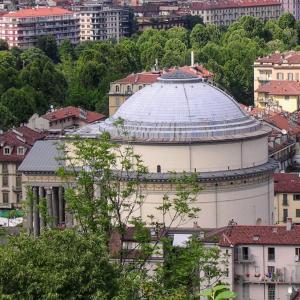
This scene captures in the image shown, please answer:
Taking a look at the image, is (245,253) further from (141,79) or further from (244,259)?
(141,79)

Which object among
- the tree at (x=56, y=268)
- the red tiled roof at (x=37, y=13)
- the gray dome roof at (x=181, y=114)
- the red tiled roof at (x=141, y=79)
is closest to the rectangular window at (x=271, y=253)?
the gray dome roof at (x=181, y=114)

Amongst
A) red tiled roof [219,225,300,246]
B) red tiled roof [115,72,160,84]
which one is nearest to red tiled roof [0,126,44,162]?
red tiled roof [115,72,160,84]

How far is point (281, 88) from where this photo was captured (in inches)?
4190

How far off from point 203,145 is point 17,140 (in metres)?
26.2

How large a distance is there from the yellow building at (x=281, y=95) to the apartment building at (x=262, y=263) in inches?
2227

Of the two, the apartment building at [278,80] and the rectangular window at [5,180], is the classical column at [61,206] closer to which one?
the rectangular window at [5,180]

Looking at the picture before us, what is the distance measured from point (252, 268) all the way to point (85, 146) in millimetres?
10669

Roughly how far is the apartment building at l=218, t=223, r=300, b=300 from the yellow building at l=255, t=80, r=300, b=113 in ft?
186

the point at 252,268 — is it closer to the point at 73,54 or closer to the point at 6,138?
the point at 6,138

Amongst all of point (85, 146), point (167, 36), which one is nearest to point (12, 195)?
point (85, 146)

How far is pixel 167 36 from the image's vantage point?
156 meters

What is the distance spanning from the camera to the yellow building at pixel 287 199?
62562 millimetres

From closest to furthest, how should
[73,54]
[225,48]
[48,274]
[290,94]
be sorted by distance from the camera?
[48,274], [290,94], [225,48], [73,54]

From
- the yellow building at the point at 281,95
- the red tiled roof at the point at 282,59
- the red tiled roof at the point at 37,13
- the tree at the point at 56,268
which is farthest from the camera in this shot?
the red tiled roof at the point at 37,13
